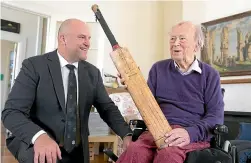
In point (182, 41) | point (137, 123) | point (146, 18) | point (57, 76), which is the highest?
point (146, 18)

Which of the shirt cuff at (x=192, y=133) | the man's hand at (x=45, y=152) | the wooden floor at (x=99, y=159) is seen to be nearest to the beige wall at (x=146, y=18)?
the wooden floor at (x=99, y=159)

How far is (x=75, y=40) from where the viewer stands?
55.2 inches

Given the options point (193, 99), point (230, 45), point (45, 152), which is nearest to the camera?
point (45, 152)

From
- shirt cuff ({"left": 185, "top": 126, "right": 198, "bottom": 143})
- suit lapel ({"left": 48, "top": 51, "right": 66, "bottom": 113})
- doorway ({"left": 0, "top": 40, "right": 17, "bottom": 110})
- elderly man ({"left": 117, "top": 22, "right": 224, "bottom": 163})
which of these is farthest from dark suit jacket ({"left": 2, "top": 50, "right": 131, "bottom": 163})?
doorway ({"left": 0, "top": 40, "right": 17, "bottom": 110})

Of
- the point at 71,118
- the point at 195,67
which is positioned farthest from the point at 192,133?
the point at 71,118

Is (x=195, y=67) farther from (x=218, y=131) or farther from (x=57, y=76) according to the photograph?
(x=57, y=76)

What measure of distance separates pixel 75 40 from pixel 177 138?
0.76m

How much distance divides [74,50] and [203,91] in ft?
2.35

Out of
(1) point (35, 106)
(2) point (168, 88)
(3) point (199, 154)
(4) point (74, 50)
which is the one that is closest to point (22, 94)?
(1) point (35, 106)

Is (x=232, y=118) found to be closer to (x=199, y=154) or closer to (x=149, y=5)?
(x=199, y=154)

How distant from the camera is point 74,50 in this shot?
140cm

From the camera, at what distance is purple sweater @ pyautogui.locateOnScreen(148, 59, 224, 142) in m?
1.19

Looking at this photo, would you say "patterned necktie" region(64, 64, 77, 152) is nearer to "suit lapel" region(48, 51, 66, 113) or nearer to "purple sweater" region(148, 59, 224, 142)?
"suit lapel" region(48, 51, 66, 113)

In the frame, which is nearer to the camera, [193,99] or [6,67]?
[193,99]
